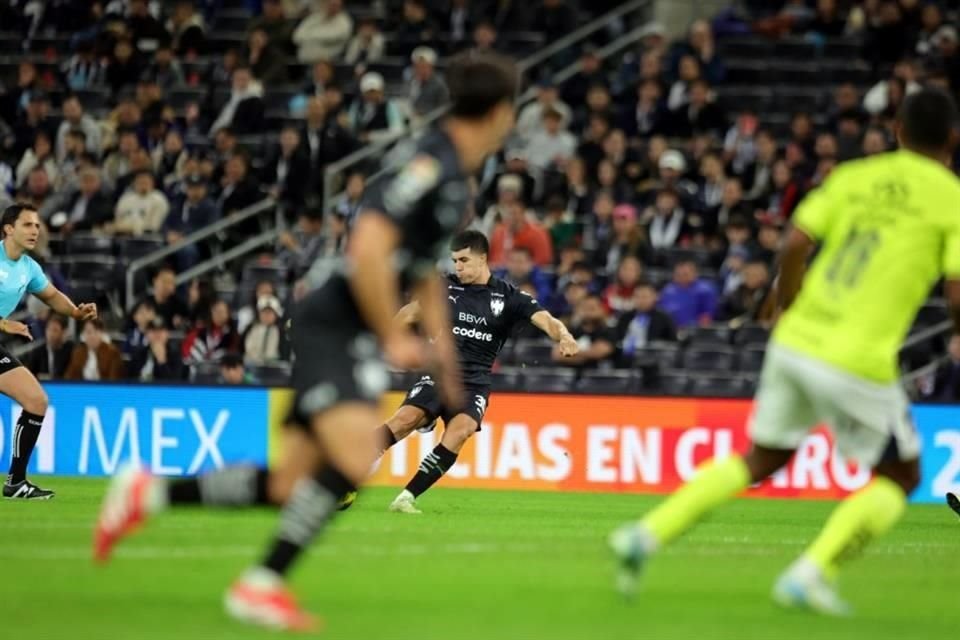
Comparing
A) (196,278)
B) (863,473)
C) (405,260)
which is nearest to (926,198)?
(405,260)

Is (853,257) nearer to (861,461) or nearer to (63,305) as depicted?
(861,461)

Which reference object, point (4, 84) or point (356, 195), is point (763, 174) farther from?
point (4, 84)

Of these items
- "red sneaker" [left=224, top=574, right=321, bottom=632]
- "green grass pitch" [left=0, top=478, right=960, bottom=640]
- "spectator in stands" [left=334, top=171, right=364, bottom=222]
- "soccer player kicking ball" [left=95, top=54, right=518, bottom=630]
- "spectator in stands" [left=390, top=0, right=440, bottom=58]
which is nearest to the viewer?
"red sneaker" [left=224, top=574, right=321, bottom=632]

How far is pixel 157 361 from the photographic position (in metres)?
23.5

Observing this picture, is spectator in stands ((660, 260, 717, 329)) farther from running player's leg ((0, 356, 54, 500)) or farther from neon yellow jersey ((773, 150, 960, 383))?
neon yellow jersey ((773, 150, 960, 383))

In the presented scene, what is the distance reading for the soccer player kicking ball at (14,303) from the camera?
1598 cm

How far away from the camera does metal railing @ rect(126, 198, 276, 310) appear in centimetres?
2541

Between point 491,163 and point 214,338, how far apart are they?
13.4 feet

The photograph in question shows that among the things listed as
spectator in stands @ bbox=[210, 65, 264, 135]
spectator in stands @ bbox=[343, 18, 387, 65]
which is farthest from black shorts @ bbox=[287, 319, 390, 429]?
spectator in stands @ bbox=[343, 18, 387, 65]

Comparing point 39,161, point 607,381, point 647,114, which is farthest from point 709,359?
point 39,161

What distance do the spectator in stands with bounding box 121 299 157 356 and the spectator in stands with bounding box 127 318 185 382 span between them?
0.26ft

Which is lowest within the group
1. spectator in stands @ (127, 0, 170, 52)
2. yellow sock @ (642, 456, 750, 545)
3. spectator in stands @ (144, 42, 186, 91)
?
yellow sock @ (642, 456, 750, 545)

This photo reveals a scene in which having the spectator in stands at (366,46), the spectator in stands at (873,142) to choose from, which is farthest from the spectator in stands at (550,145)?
the spectator in stands at (873,142)

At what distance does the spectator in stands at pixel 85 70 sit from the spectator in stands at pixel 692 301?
1080 cm
